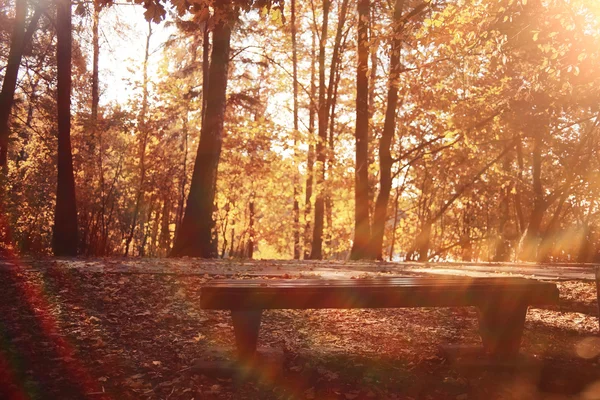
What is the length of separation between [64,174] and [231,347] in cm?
699

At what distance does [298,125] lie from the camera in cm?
2789

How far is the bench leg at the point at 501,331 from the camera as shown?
13.8 feet

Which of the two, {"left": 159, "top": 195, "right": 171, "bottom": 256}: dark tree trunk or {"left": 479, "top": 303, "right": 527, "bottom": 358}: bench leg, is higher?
{"left": 159, "top": 195, "right": 171, "bottom": 256}: dark tree trunk

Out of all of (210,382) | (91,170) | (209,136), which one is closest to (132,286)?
(210,382)

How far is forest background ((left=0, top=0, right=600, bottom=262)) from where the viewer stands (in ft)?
33.0

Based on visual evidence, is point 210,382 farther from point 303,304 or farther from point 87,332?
point 87,332

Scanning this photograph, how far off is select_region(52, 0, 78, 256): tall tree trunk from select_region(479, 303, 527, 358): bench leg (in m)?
8.11

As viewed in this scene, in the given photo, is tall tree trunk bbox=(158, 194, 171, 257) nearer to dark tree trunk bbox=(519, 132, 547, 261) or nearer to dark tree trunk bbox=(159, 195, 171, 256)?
dark tree trunk bbox=(159, 195, 171, 256)

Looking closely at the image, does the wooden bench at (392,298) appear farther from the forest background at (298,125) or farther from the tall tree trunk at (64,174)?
the tall tree trunk at (64,174)

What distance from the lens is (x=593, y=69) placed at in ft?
29.3

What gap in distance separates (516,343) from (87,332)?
11.2 feet

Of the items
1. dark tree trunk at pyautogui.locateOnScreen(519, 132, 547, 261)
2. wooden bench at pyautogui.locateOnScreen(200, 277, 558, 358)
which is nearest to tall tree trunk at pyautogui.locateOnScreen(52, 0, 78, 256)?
wooden bench at pyautogui.locateOnScreen(200, 277, 558, 358)

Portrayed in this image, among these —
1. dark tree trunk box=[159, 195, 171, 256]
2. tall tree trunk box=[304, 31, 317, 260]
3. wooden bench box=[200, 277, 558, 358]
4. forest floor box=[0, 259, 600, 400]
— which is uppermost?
tall tree trunk box=[304, 31, 317, 260]

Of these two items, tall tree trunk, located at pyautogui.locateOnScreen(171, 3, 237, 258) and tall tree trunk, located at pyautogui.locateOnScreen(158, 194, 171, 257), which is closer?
tall tree trunk, located at pyautogui.locateOnScreen(171, 3, 237, 258)
